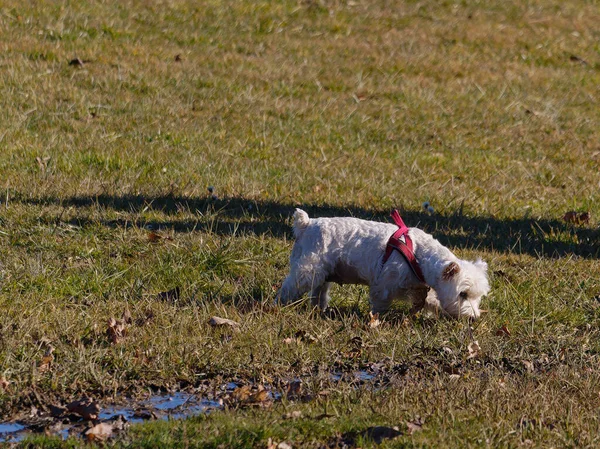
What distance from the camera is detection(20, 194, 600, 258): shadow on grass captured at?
879 cm

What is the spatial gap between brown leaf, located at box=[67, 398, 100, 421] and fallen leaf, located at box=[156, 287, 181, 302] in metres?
1.87

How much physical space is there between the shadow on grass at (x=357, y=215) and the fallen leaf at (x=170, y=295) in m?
1.44

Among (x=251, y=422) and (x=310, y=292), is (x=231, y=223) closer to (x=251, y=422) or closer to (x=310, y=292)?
(x=310, y=292)

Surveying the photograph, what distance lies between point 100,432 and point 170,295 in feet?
7.82

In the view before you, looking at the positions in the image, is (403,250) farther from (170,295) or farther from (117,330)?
(117,330)

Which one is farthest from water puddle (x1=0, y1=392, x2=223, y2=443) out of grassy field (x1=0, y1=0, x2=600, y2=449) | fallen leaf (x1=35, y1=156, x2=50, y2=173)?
fallen leaf (x1=35, y1=156, x2=50, y2=173)

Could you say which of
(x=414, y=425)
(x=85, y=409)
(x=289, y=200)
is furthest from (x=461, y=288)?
(x=289, y=200)

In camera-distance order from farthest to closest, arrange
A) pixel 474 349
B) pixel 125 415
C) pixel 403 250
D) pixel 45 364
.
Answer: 1. pixel 403 250
2. pixel 474 349
3. pixel 45 364
4. pixel 125 415

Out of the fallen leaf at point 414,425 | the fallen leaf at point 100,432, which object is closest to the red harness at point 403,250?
the fallen leaf at point 414,425

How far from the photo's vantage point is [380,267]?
6637mm

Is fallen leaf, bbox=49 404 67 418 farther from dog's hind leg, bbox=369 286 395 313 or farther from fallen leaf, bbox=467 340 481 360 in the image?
fallen leaf, bbox=467 340 481 360

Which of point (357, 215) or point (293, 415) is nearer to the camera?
point (293, 415)

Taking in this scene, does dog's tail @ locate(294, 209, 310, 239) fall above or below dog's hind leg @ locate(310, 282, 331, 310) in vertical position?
above

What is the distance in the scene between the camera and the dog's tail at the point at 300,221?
22.4 feet
